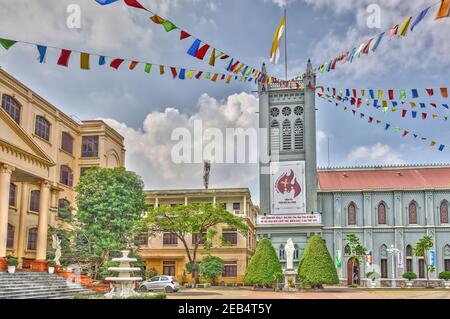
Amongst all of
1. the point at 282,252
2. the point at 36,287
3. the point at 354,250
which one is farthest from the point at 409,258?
the point at 36,287

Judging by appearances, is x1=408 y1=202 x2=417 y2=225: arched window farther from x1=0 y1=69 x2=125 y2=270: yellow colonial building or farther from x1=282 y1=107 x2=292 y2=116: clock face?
x1=0 y1=69 x2=125 y2=270: yellow colonial building

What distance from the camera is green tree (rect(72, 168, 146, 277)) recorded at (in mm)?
31078

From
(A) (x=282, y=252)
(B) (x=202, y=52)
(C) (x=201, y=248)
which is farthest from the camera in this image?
(C) (x=201, y=248)

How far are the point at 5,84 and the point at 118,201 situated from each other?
9808mm

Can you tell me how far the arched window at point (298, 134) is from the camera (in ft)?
149

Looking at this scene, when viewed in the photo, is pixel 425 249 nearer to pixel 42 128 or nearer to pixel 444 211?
pixel 444 211

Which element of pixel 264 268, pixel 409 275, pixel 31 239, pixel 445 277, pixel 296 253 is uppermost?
pixel 31 239

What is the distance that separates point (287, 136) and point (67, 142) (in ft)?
57.5

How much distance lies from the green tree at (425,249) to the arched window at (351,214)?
5.47 metres

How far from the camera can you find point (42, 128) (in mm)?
37906

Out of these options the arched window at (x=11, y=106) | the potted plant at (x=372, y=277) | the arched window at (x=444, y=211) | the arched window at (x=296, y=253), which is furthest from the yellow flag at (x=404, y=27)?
the arched window at (x=444, y=211)
